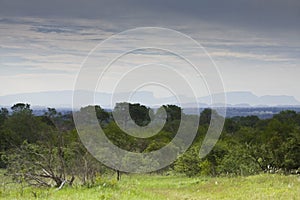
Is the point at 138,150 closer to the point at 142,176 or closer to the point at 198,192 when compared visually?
the point at 142,176

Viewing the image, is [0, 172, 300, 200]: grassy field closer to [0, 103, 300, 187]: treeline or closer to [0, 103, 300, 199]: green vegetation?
[0, 103, 300, 199]: green vegetation

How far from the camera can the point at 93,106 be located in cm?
1753

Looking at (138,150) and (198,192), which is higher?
(138,150)

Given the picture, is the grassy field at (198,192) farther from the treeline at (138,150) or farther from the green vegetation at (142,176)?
the treeline at (138,150)

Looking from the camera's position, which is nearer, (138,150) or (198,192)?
(198,192)

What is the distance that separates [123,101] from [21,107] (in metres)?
26.3

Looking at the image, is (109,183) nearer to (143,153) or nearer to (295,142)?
(143,153)

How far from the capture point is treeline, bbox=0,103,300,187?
50.0 feet

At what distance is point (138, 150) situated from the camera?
87.2ft

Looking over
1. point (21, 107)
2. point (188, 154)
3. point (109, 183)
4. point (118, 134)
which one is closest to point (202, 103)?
point (109, 183)

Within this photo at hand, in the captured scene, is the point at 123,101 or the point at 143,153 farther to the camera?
the point at 143,153

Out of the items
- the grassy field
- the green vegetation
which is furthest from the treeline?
the grassy field

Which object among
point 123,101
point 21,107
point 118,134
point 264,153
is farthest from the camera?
point 21,107

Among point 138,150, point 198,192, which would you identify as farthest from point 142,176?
point 198,192
